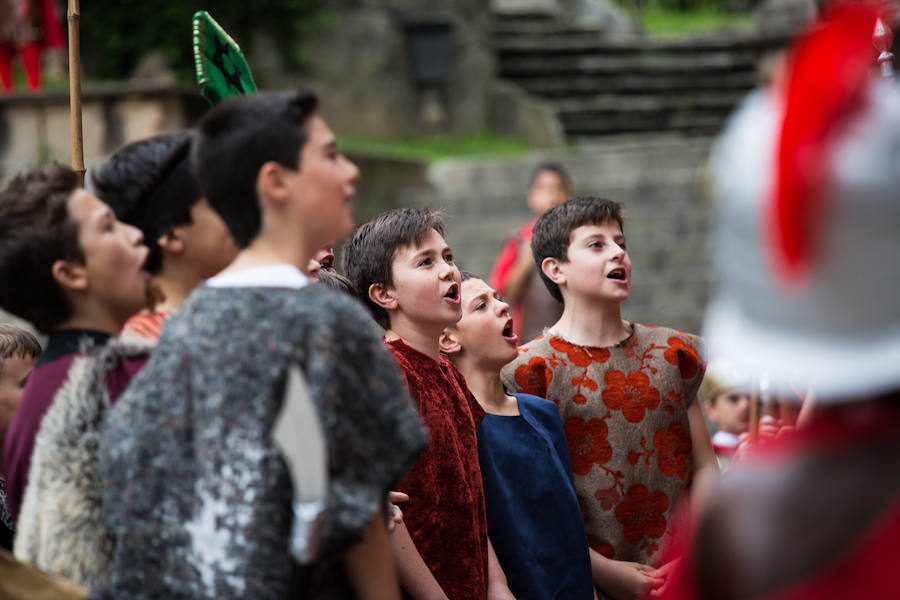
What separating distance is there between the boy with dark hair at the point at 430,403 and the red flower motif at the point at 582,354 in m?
0.40

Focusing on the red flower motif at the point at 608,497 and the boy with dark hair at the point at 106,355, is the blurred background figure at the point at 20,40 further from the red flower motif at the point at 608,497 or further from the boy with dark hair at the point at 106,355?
the boy with dark hair at the point at 106,355

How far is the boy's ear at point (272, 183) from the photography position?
1.97 meters

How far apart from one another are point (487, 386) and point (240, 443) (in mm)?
1597

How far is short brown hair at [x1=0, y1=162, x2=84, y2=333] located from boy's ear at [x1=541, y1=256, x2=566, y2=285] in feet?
5.91

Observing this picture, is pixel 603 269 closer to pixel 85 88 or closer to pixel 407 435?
pixel 407 435

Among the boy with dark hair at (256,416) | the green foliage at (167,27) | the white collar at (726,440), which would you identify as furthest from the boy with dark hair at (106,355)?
the green foliage at (167,27)

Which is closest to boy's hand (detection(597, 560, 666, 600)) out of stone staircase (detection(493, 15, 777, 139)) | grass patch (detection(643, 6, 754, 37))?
stone staircase (detection(493, 15, 777, 139))

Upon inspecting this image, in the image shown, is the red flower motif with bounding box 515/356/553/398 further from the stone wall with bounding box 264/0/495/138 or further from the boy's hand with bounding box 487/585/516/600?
the stone wall with bounding box 264/0/495/138

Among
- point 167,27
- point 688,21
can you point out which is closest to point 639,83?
point 688,21

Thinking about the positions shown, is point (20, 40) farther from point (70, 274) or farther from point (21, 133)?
point (70, 274)

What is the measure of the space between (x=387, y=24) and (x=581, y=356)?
9.42 m

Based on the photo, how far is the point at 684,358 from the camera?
3.51 m

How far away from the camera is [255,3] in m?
12.0

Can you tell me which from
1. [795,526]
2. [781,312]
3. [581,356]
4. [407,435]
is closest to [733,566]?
[795,526]
